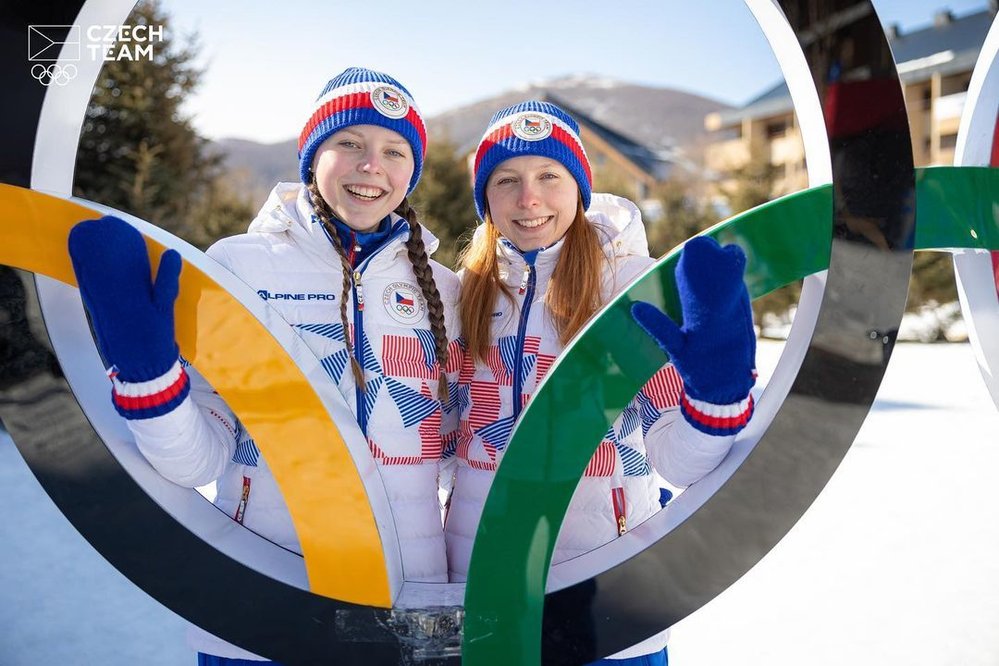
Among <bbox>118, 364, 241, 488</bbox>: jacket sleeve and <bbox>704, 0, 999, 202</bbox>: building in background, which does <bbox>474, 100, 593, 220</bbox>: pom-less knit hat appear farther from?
<bbox>704, 0, 999, 202</bbox>: building in background

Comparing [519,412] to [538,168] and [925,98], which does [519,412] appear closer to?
[538,168]

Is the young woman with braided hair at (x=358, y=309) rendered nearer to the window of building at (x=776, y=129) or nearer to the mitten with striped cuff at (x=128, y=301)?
the mitten with striped cuff at (x=128, y=301)

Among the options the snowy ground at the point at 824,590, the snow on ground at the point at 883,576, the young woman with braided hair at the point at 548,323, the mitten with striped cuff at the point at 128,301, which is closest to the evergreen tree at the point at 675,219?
the snow on ground at the point at 883,576

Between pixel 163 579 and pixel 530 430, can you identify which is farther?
pixel 163 579

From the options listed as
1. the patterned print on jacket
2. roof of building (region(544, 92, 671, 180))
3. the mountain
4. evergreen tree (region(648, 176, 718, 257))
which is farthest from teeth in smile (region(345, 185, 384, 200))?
the mountain

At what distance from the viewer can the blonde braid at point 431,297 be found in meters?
1.82

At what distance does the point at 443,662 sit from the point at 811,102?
143 cm

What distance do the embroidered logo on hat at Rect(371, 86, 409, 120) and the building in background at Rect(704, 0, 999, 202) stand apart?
16499mm

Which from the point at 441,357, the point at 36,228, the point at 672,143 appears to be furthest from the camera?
the point at 672,143

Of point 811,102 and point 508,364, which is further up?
point 811,102

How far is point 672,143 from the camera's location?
87125 millimetres

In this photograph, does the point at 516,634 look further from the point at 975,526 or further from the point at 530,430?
the point at 975,526

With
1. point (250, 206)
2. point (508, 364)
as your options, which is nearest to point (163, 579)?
point (508, 364)

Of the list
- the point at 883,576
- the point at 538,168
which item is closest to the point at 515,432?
the point at 538,168
